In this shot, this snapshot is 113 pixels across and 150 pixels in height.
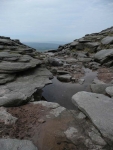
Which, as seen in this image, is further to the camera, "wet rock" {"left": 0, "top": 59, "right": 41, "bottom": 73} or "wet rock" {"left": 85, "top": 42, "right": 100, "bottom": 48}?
"wet rock" {"left": 85, "top": 42, "right": 100, "bottom": 48}

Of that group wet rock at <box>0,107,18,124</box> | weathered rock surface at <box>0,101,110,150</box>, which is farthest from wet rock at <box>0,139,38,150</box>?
wet rock at <box>0,107,18,124</box>

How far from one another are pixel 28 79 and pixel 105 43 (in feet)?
50.8

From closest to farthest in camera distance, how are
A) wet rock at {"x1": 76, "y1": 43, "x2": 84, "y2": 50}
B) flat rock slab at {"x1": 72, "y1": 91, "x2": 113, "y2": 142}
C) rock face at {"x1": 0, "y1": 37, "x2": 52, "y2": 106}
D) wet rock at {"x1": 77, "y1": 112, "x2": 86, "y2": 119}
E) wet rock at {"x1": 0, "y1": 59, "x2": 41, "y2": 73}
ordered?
1. flat rock slab at {"x1": 72, "y1": 91, "x2": 113, "y2": 142}
2. wet rock at {"x1": 77, "y1": 112, "x2": 86, "y2": 119}
3. rock face at {"x1": 0, "y1": 37, "x2": 52, "y2": 106}
4. wet rock at {"x1": 0, "y1": 59, "x2": 41, "y2": 73}
5. wet rock at {"x1": 76, "y1": 43, "x2": 84, "y2": 50}

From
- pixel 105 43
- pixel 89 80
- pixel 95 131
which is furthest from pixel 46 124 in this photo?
pixel 105 43

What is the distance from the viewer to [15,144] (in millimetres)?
5352

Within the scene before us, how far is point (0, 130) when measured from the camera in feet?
20.5

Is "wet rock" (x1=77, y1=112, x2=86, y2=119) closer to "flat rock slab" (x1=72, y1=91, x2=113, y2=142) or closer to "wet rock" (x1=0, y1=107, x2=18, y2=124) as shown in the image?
"flat rock slab" (x1=72, y1=91, x2=113, y2=142)

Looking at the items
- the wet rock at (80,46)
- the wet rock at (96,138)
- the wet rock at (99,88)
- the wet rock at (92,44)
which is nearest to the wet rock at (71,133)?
the wet rock at (96,138)

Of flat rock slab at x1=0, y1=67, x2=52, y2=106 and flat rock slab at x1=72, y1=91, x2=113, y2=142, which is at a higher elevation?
flat rock slab at x1=72, y1=91, x2=113, y2=142

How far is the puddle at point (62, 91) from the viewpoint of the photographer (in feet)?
32.2

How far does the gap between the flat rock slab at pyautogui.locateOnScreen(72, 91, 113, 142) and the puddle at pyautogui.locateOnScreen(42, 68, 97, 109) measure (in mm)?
1260

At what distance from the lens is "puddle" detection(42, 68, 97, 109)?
32.2 ft

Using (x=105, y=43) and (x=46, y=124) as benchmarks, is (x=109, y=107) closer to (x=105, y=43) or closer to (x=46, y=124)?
(x=46, y=124)

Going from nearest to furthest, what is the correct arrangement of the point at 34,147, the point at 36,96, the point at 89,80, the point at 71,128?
the point at 34,147, the point at 71,128, the point at 36,96, the point at 89,80
